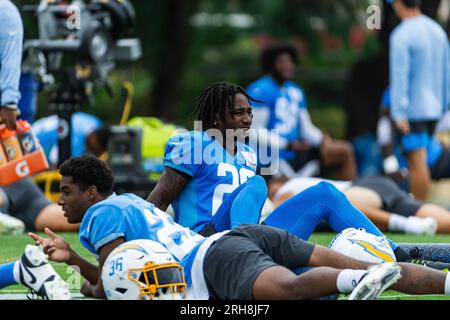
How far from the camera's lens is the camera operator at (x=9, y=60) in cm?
861

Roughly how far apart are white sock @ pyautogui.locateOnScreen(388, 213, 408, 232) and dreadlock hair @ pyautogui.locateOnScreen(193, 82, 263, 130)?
3255mm

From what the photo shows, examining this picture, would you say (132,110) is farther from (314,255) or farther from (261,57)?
(314,255)

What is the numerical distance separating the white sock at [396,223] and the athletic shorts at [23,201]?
287 cm

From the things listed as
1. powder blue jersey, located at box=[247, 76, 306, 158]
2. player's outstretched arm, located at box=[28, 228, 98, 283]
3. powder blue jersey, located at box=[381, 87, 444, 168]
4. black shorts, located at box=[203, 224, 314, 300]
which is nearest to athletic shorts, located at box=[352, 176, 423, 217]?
powder blue jersey, located at box=[381, 87, 444, 168]

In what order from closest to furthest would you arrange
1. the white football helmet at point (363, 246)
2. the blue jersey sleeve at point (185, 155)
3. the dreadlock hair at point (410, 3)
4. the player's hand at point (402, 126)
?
the white football helmet at point (363, 246) → the blue jersey sleeve at point (185, 155) → the player's hand at point (402, 126) → the dreadlock hair at point (410, 3)

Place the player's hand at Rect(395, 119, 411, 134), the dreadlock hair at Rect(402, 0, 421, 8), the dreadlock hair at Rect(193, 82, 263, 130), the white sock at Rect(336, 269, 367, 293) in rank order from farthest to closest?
the dreadlock hair at Rect(402, 0, 421, 8) → the player's hand at Rect(395, 119, 411, 134) → the dreadlock hair at Rect(193, 82, 263, 130) → the white sock at Rect(336, 269, 367, 293)

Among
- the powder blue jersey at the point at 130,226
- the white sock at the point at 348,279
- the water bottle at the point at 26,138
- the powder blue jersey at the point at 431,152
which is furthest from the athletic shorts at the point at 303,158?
the white sock at the point at 348,279

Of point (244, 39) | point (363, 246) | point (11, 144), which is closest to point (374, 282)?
point (363, 246)

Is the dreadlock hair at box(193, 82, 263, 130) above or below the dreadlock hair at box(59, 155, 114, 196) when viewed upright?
above

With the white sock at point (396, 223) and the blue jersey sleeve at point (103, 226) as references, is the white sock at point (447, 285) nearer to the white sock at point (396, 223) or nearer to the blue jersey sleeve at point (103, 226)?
the blue jersey sleeve at point (103, 226)

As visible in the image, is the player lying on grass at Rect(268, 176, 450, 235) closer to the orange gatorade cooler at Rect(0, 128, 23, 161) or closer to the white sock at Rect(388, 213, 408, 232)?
the white sock at Rect(388, 213, 408, 232)

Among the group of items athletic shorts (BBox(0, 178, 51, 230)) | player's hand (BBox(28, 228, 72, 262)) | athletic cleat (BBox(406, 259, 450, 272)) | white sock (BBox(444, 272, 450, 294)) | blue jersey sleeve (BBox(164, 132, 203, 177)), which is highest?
blue jersey sleeve (BBox(164, 132, 203, 177))

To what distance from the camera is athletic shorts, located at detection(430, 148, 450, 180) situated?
11.7 meters

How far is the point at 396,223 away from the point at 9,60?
3424 mm
